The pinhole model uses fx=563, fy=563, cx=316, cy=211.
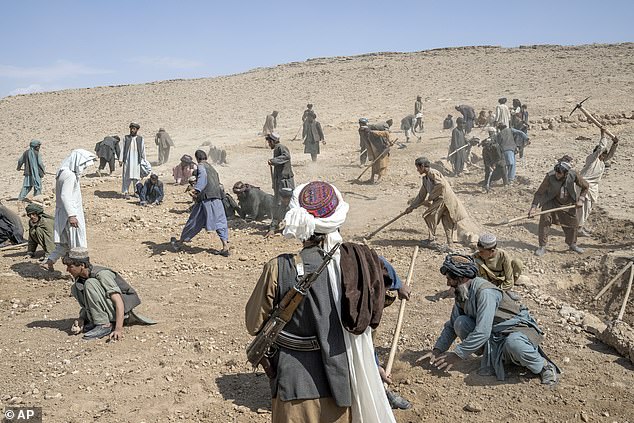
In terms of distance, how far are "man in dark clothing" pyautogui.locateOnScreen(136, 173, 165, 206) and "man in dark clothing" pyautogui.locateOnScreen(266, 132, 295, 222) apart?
111 inches

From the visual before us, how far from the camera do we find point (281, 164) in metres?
8.30

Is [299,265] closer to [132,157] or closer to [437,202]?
[437,202]

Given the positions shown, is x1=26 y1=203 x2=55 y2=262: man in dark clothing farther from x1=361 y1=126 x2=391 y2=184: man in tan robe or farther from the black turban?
x1=361 y1=126 x2=391 y2=184: man in tan robe

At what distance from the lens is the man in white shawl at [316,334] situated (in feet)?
7.69

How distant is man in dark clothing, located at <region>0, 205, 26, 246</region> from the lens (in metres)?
7.83

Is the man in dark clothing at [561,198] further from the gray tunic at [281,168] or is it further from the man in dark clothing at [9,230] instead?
the man in dark clothing at [9,230]

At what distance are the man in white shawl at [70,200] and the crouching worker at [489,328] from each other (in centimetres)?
422

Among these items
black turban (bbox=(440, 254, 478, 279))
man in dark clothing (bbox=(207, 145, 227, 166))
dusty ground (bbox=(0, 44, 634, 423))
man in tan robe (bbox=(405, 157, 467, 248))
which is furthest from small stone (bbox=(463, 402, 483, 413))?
man in dark clothing (bbox=(207, 145, 227, 166))

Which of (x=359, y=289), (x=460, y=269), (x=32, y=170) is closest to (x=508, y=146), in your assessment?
(x=460, y=269)

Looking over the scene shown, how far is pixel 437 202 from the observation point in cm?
723

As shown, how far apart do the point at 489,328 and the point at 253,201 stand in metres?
6.12

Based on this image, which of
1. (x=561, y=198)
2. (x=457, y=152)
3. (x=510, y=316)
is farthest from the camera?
(x=457, y=152)

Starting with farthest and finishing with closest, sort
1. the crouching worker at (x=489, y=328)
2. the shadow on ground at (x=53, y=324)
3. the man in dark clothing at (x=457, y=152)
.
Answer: the man in dark clothing at (x=457, y=152)
the shadow on ground at (x=53, y=324)
the crouching worker at (x=489, y=328)

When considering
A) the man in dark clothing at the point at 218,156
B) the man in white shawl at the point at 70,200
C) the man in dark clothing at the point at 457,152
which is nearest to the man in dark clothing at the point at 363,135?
the man in dark clothing at the point at 457,152
